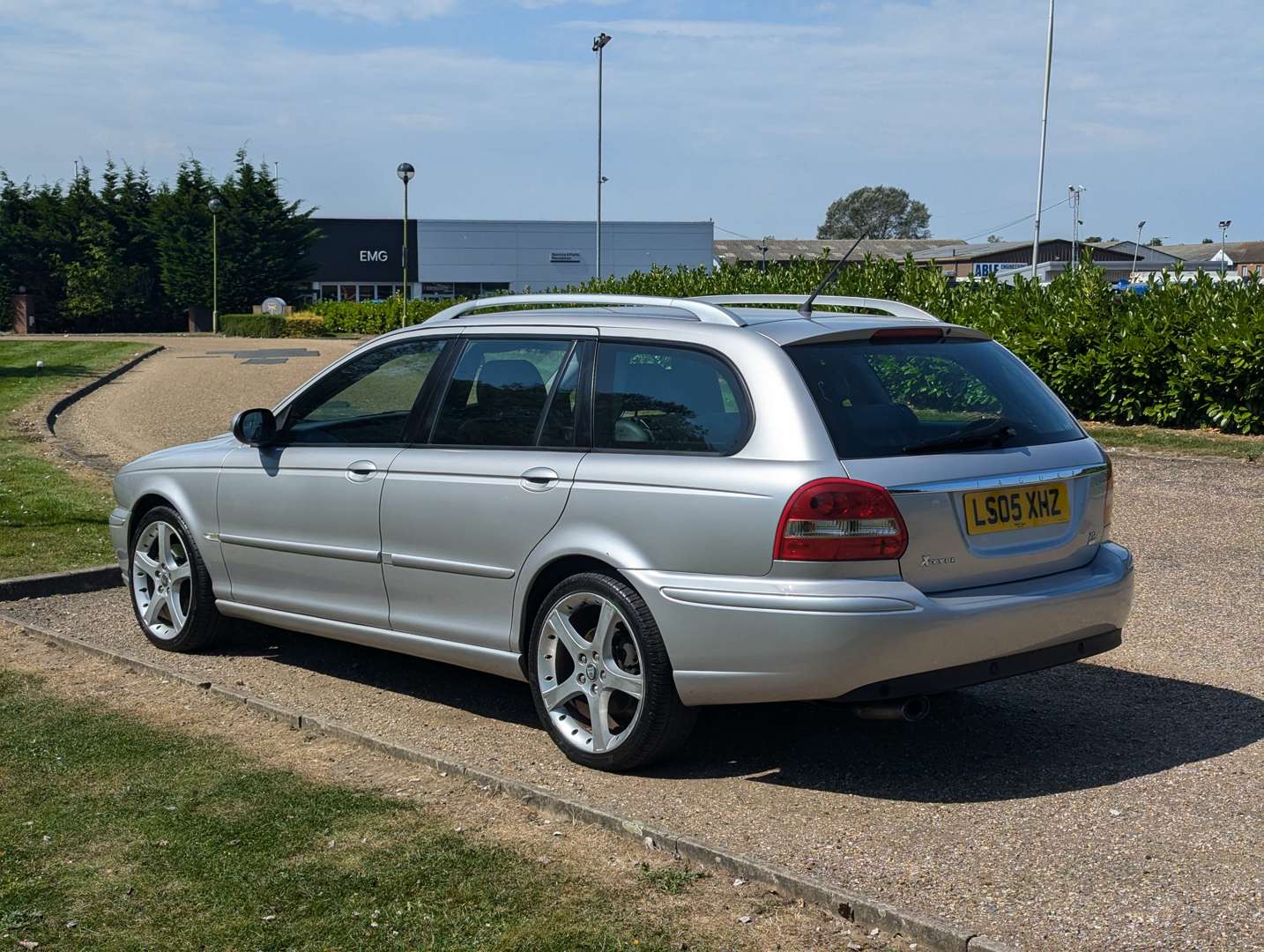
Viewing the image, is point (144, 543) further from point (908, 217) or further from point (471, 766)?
point (908, 217)

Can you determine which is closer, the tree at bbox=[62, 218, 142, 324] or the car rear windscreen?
the car rear windscreen

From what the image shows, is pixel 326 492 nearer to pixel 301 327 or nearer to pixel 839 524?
pixel 839 524

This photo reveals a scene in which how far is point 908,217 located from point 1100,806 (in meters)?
149

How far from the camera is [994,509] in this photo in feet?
16.4

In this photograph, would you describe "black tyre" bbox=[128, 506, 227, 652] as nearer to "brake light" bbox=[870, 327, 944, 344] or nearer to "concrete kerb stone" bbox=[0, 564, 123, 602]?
"concrete kerb stone" bbox=[0, 564, 123, 602]

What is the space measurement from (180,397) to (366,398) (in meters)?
18.9

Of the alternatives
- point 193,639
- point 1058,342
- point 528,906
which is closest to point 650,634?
point 528,906

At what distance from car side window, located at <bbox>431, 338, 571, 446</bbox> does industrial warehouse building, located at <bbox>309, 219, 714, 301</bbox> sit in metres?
69.5

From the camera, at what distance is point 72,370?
3028 centimetres

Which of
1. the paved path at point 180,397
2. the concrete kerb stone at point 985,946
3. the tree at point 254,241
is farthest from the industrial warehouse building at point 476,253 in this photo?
the concrete kerb stone at point 985,946

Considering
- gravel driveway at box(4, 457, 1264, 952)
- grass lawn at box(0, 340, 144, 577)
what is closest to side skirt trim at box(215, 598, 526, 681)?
gravel driveway at box(4, 457, 1264, 952)

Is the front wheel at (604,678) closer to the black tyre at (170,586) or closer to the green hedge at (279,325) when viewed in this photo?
the black tyre at (170,586)

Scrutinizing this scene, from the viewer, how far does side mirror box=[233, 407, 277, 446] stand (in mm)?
6703

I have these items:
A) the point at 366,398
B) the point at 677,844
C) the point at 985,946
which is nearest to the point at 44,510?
the point at 366,398
